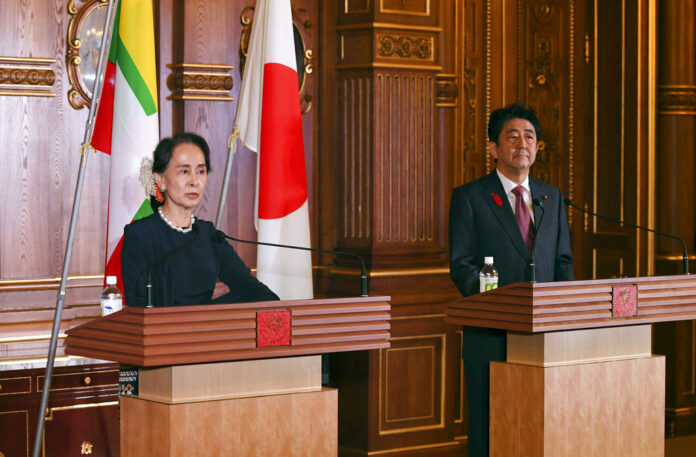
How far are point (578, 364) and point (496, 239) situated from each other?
2.10 ft

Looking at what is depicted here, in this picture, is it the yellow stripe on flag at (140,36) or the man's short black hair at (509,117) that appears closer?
the man's short black hair at (509,117)

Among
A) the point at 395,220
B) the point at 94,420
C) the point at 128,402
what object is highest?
the point at 395,220

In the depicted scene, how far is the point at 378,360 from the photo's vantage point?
5.38m

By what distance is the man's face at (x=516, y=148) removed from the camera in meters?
3.95

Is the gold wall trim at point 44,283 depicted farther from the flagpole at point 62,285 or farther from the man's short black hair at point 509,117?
the man's short black hair at point 509,117

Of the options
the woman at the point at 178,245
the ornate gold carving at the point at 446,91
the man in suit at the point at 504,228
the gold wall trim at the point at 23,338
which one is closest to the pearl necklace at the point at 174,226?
the woman at the point at 178,245

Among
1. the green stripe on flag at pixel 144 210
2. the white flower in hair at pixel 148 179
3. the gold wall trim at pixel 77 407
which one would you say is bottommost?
the gold wall trim at pixel 77 407

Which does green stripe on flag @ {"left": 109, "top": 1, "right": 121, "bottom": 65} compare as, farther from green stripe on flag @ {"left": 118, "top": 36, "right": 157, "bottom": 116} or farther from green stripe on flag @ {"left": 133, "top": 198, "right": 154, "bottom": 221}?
green stripe on flag @ {"left": 133, "top": 198, "right": 154, "bottom": 221}

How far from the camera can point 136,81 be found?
14.5 feet

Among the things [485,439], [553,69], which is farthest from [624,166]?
[485,439]

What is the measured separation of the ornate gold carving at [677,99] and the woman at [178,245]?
376cm

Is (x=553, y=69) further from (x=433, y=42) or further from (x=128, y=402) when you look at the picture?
(x=128, y=402)

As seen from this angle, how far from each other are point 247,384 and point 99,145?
1930 millimetres

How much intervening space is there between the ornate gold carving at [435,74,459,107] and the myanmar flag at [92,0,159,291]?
192 centimetres
